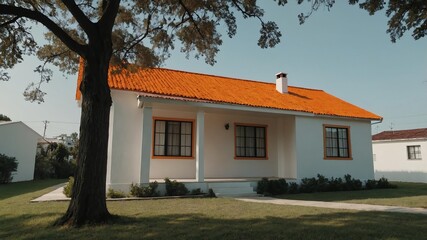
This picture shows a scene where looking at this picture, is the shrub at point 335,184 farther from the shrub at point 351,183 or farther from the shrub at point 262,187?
the shrub at point 262,187

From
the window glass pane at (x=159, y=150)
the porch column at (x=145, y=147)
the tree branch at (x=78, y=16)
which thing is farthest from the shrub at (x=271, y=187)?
the tree branch at (x=78, y=16)

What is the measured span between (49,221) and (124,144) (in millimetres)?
5297

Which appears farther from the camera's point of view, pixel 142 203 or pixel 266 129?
pixel 266 129

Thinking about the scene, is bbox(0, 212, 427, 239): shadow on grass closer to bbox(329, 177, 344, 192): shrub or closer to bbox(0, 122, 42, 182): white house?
bbox(329, 177, 344, 192): shrub

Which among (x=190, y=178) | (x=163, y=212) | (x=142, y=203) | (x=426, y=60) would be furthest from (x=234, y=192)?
(x=426, y=60)

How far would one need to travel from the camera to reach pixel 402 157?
84.1ft

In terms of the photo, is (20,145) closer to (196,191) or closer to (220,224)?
(196,191)

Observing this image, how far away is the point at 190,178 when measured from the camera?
13555 mm

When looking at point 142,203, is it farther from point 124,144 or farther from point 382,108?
point 382,108

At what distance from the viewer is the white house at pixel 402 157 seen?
80.3 feet

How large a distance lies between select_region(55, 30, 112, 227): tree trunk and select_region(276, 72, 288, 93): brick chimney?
12.6 meters

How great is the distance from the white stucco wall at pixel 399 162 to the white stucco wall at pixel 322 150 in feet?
36.8

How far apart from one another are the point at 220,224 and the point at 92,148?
10.1 ft

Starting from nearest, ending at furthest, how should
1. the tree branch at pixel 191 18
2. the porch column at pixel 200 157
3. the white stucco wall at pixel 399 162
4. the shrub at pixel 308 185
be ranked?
the tree branch at pixel 191 18 < the porch column at pixel 200 157 < the shrub at pixel 308 185 < the white stucco wall at pixel 399 162
